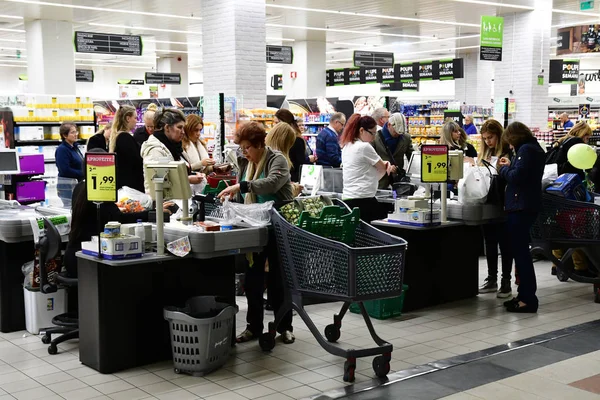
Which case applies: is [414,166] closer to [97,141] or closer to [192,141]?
[192,141]

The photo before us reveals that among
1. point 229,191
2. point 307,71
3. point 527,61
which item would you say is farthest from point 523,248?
point 307,71

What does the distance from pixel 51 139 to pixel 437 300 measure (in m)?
8.47

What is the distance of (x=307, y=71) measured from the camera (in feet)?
68.3

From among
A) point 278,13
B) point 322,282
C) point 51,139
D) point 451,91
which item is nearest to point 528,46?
point 278,13

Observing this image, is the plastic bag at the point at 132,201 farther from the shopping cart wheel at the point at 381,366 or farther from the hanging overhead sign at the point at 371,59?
the hanging overhead sign at the point at 371,59

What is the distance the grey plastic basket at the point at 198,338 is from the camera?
15.2 feet

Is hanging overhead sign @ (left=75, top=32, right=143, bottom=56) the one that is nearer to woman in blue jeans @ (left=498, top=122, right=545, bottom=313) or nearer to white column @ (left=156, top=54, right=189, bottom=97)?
white column @ (left=156, top=54, right=189, bottom=97)

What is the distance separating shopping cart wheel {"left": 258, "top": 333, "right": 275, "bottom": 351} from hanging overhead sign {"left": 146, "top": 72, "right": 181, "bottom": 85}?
19.3 metres

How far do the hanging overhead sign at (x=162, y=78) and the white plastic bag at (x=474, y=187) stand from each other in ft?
60.5

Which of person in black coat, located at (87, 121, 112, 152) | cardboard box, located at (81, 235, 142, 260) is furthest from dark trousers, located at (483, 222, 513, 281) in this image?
person in black coat, located at (87, 121, 112, 152)

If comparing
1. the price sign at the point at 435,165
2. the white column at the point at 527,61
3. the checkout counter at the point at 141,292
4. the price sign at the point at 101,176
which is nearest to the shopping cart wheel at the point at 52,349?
the checkout counter at the point at 141,292

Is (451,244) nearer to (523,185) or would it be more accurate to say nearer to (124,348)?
(523,185)

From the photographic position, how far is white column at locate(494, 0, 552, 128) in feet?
54.0

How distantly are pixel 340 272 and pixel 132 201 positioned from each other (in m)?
1.75
